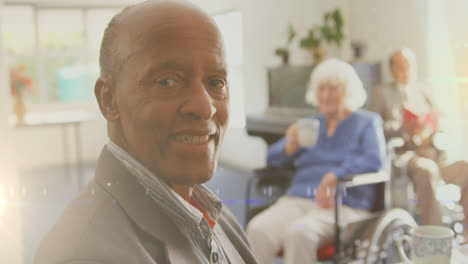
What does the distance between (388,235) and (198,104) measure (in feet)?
3.48

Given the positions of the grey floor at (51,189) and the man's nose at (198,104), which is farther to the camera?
the grey floor at (51,189)

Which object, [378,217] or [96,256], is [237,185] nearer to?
[96,256]

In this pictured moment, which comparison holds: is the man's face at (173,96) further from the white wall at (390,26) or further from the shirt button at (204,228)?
the white wall at (390,26)

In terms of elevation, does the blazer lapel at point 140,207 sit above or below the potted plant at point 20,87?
below

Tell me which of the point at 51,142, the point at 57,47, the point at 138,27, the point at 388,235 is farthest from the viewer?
the point at 388,235

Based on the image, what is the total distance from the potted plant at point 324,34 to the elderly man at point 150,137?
23.5 inches

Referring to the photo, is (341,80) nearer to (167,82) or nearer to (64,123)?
(64,123)

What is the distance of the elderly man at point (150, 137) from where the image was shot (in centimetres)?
32

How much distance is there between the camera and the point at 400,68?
1.14 metres

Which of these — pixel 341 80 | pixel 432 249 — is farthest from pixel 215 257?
pixel 341 80

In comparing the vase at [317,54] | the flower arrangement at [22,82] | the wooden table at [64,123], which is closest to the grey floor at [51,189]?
the wooden table at [64,123]

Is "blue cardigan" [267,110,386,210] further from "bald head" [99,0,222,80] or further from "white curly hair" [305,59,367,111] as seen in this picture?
"bald head" [99,0,222,80]

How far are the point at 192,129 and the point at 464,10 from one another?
74cm

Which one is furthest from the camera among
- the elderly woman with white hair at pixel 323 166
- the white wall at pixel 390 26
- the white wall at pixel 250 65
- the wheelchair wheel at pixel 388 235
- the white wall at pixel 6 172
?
the elderly woman with white hair at pixel 323 166
